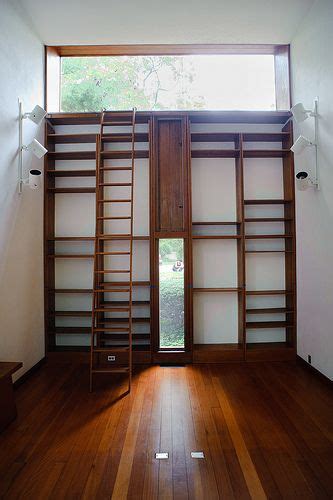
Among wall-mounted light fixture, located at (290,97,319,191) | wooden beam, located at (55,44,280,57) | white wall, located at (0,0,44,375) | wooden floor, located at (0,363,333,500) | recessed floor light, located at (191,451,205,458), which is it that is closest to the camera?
wooden floor, located at (0,363,333,500)

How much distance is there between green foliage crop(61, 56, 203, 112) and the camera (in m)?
4.44

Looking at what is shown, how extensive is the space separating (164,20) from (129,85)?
3.15 feet

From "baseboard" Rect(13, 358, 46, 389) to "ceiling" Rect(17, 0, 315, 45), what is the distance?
4.20 metres

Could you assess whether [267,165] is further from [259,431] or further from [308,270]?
[259,431]

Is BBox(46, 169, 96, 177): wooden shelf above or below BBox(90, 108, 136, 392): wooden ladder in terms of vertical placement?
above

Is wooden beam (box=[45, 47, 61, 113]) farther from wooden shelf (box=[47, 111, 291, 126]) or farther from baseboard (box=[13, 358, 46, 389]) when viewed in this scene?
baseboard (box=[13, 358, 46, 389])

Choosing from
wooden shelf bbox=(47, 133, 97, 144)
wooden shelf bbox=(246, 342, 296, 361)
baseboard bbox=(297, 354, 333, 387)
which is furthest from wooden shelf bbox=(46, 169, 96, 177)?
baseboard bbox=(297, 354, 333, 387)

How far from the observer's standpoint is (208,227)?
4.37 meters

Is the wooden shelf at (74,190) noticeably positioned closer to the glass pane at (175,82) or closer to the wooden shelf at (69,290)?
the glass pane at (175,82)

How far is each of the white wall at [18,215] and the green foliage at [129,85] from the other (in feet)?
1.98

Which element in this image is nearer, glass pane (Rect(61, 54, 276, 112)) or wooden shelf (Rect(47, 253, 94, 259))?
wooden shelf (Rect(47, 253, 94, 259))

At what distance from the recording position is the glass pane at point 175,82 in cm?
443

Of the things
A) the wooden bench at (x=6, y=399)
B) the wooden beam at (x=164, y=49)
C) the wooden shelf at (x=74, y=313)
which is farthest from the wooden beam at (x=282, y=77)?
the wooden bench at (x=6, y=399)

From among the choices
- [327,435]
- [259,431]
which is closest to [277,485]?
[259,431]
